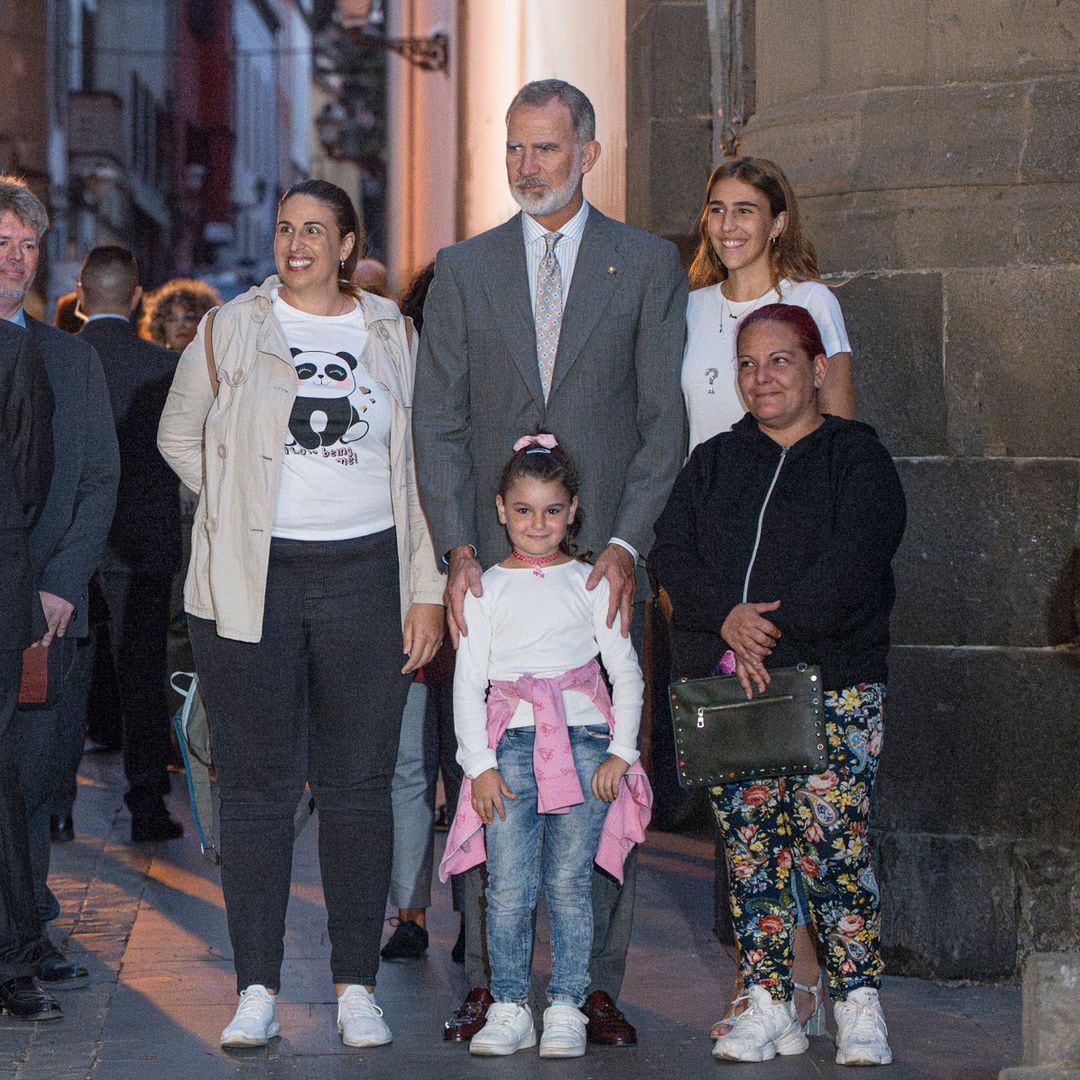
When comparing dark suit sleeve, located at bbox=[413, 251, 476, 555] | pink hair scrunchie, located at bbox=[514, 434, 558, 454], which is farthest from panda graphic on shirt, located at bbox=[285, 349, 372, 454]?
pink hair scrunchie, located at bbox=[514, 434, 558, 454]

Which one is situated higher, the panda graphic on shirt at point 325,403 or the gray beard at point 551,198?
the gray beard at point 551,198

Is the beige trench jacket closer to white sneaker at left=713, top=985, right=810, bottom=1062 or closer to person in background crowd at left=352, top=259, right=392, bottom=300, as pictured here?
white sneaker at left=713, top=985, right=810, bottom=1062

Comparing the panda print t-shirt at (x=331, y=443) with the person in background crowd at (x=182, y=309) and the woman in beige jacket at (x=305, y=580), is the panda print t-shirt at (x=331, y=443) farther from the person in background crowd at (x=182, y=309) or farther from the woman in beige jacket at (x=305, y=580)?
the person in background crowd at (x=182, y=309)

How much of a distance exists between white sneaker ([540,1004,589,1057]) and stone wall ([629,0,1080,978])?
1.23m

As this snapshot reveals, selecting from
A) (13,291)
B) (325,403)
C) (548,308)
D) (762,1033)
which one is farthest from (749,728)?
(13,291)

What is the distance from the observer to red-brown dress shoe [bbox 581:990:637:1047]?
16.8 ft

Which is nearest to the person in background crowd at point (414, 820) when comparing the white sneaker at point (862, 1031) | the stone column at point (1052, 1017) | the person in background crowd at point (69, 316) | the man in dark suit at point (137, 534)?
the white sneaker at point (862, 1031)

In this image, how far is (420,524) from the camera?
5.26 metres

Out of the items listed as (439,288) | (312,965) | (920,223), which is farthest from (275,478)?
(920,223)

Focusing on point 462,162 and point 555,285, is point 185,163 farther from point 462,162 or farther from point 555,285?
point 555,285

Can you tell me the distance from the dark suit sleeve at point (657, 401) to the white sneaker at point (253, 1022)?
4.78 ft

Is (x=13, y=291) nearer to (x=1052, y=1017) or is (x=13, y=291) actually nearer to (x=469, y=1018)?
(x=469, y=1018)

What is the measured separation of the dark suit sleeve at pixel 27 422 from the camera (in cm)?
535

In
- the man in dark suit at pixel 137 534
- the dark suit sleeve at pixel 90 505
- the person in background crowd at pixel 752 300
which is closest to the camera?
the person in background crowd at pixel 752 300
